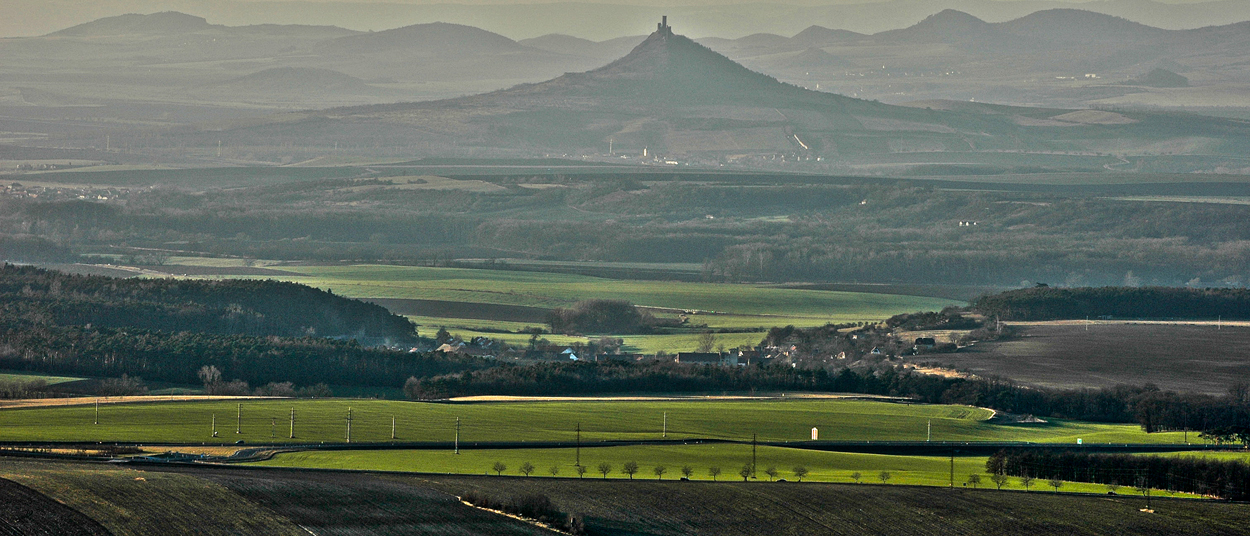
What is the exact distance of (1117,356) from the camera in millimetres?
91125

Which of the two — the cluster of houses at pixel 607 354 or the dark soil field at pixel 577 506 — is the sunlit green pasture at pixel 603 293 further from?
the dark soil field at pixel 577 506

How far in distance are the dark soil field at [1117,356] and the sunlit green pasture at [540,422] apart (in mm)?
9184

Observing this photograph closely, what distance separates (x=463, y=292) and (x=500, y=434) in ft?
157

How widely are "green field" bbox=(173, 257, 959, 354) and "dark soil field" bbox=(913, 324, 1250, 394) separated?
1065cm

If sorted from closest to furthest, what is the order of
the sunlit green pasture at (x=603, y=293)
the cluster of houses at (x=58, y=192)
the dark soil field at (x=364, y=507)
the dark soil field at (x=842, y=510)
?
the dark soil field at (x=364, y=507) < the dark soil field at (x=842, y=510) < the sunlit green pasture at (x=603, y=293) < the cluster of houses at (x=58, y=192)

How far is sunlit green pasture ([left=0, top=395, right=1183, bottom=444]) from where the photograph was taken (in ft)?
210

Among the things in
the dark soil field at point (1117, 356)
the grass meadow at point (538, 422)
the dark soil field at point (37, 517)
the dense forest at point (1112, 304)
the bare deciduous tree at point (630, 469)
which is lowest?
the grass meadow at point (538, 422)

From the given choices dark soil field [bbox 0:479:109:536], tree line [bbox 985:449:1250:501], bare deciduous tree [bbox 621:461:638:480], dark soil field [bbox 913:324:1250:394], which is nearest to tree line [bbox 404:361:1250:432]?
dark soil field [bbox 913:324:1250:394]

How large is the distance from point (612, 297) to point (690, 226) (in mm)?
51377

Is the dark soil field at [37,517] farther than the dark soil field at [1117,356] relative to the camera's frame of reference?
No

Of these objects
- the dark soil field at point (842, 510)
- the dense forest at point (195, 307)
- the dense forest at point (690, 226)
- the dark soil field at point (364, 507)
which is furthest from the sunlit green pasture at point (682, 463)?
the dense forest at point (690, 226)

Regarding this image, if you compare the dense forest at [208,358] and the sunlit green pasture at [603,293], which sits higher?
the sunlit green pasture at [603,293]

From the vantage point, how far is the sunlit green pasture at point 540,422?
63.9 m

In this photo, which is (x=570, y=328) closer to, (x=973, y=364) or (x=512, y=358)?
(x=512, y=358)
